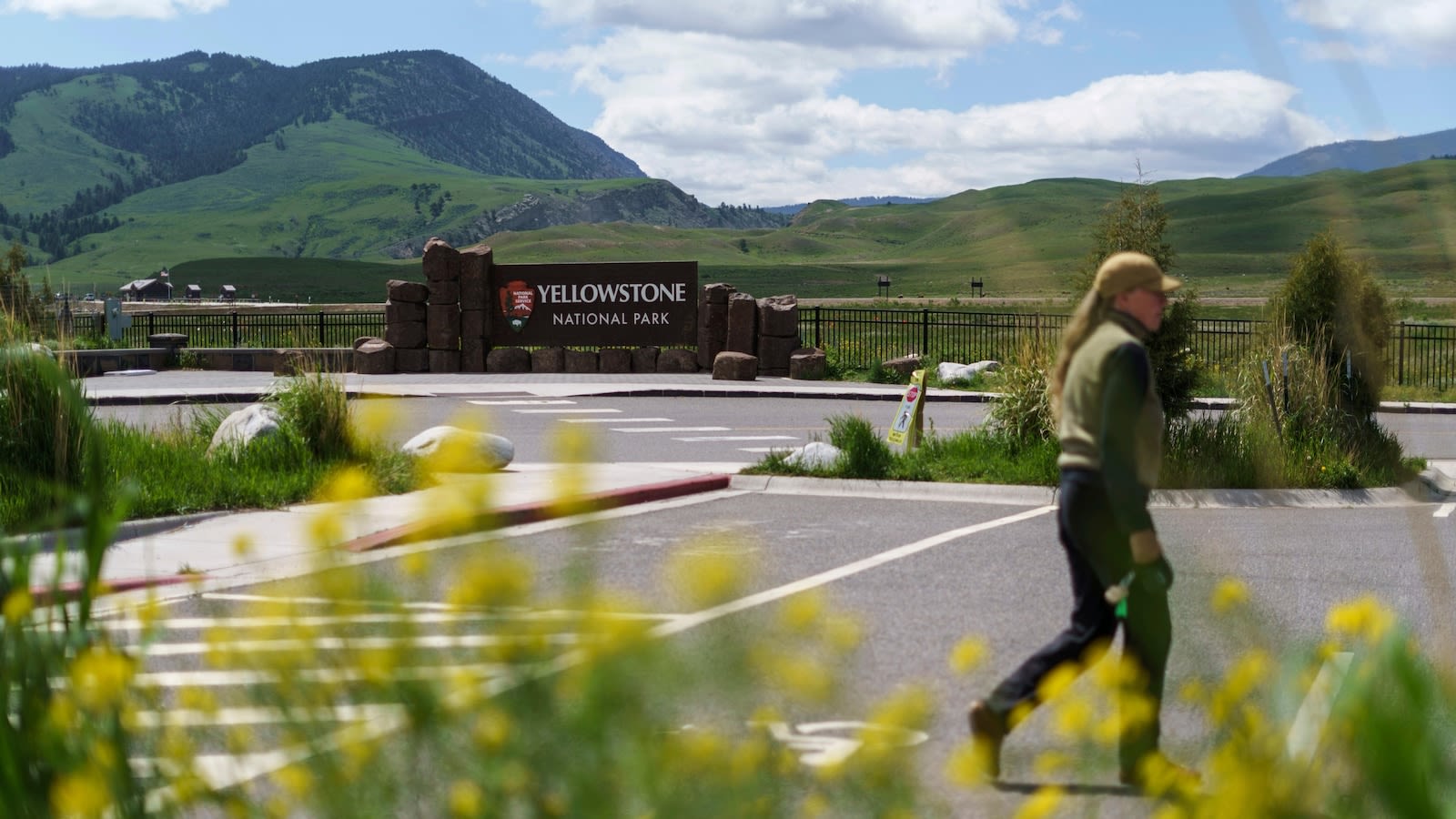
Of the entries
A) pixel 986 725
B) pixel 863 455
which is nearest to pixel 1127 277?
pixel 986 725

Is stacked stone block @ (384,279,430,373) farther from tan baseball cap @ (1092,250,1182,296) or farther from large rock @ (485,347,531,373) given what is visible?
tan baseball cap @ (1092,250,1182,296)

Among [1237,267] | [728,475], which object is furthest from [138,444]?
[1237,267]

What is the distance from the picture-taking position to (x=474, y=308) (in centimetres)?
3288

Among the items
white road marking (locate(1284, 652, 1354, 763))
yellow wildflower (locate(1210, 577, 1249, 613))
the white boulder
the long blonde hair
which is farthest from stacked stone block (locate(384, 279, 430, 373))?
yellow wildflower (locate(1210, 577, 1249, 613))

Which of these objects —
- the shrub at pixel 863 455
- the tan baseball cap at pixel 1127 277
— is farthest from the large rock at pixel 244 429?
the tan baseball cap at pixel 1127 277

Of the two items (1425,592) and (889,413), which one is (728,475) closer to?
(1425,592)

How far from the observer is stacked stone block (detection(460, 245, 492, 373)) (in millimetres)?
32781

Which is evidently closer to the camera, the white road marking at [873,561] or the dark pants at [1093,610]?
the dark pants at [1093,610]

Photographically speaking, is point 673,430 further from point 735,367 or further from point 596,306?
point 596,306

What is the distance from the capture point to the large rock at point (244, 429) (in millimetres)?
14791

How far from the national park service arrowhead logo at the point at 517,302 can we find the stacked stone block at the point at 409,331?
5.43 feet

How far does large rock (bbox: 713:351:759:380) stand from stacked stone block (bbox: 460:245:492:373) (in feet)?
18.7

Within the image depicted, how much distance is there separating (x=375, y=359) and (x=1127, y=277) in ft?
91.7

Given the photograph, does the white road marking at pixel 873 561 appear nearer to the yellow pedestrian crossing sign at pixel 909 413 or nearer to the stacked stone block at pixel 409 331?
the yellow pedestrian crossing sign at pixel 909 413
